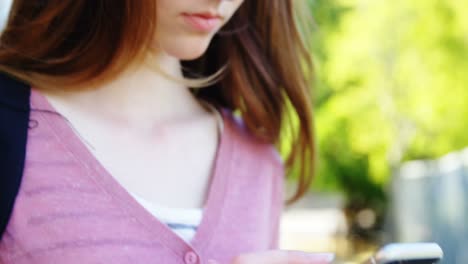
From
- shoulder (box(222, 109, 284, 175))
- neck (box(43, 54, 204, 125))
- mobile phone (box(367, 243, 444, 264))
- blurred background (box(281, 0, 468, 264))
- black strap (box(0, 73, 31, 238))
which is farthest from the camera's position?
blurred background (box(281, 0, 468, 264))

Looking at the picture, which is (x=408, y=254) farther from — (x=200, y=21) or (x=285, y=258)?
(x=200, y=21)

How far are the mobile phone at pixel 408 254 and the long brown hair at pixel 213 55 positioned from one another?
1.22 ft

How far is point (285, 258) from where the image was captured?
0.83 metres

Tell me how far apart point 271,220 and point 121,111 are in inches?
10.1

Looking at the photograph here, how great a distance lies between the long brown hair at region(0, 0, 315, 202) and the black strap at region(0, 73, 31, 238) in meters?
0.02

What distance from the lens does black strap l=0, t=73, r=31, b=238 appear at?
0.89m

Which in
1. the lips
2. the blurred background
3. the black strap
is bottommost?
the blurred background

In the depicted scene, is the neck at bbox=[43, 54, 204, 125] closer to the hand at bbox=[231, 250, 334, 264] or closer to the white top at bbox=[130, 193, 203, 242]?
the white top at bbox=[130, 193, 203, 242]

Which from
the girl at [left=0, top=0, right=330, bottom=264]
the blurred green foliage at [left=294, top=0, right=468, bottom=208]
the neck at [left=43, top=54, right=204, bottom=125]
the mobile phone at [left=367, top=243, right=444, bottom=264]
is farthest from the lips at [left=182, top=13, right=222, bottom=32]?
the blurred green foliage at [left=294, top=0, right=468, bottom=208]

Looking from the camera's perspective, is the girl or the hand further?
the girl

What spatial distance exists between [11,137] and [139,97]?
0.19 metres

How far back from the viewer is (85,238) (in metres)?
A: 0.93

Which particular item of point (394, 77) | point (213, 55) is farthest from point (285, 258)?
point (394, 77)

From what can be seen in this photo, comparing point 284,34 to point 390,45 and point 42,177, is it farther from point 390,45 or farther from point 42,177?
point 390,45
